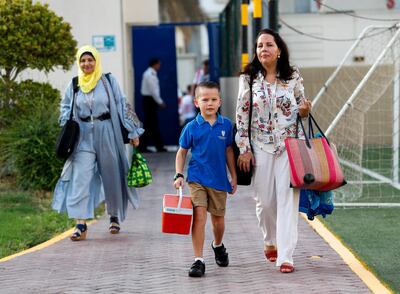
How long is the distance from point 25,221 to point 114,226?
1.38 metres

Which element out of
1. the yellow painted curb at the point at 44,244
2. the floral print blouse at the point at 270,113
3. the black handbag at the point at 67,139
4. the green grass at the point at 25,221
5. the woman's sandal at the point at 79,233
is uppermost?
the floral print blouse at the point at 270,113

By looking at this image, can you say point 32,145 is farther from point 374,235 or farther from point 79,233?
point 374,235

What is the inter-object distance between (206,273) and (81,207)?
2.32m

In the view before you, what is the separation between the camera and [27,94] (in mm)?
13438

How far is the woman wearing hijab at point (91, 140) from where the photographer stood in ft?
31.3

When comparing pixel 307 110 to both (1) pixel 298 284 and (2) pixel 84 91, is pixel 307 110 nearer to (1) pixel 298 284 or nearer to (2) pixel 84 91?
(1) pixel 298 284

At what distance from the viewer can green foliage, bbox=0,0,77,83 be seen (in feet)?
41.7

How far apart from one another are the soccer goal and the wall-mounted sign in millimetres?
3543

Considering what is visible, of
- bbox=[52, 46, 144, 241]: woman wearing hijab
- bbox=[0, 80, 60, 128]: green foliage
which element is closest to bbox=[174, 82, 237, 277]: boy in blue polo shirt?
bbox=[52, 46, 144, 241]: woman wearing hijab

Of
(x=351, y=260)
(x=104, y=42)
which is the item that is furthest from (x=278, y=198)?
(x=104, y=42)

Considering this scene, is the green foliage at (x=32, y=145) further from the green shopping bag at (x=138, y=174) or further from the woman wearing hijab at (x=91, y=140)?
the green shopping bag at (x=138, y=174)

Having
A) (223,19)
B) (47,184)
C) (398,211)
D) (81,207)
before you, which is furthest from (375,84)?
(223,19)

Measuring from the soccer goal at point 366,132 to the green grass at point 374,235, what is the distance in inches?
19.6

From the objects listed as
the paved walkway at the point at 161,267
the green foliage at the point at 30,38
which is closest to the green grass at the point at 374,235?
the paved walkway at the point at 161,267
